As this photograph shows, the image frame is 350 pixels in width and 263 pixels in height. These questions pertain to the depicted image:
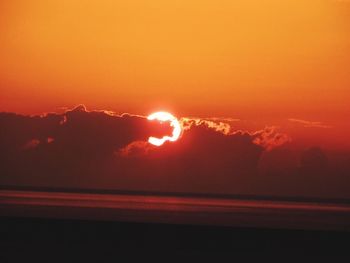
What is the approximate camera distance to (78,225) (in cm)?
816

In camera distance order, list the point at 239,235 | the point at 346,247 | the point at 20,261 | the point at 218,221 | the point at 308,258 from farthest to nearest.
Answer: the point at 218,221, the point at 239,235, the point at 346,247, the point at 308,258, the point at 20,261

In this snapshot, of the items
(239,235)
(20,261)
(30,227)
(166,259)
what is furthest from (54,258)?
(239,235)

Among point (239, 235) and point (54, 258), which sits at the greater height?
point (239, 235)

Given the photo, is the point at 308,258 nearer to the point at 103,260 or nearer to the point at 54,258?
the point at 103,260

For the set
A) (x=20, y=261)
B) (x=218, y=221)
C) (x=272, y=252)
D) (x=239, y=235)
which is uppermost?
(x=218, y=221)

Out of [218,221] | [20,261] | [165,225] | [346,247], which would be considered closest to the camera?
[20,261]

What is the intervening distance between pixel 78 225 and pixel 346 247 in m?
3.26

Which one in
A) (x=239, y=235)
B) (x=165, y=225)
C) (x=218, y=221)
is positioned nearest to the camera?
(x=239, y=235)

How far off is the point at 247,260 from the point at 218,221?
141 inches

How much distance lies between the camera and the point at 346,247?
711 centimetres

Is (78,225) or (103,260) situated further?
(78,225)

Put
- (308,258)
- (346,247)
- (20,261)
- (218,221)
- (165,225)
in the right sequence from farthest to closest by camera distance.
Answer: (218,221) < (165,225) < (346,247) < (308,258) < (20,261)

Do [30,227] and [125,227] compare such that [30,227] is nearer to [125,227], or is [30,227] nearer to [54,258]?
[125,227]

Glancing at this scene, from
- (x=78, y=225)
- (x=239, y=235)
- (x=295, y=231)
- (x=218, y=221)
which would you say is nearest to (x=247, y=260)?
(x=239, y=235)
